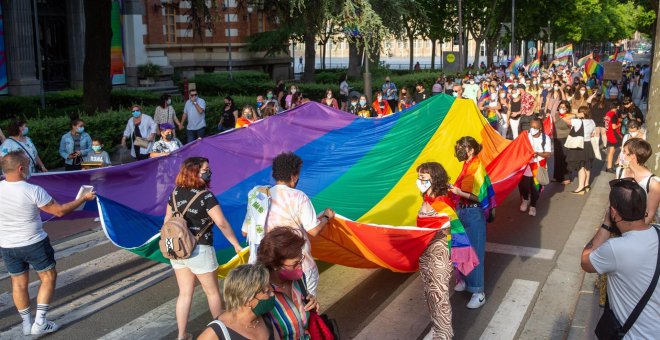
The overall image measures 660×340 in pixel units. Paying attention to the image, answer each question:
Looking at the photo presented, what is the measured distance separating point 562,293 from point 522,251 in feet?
5.32

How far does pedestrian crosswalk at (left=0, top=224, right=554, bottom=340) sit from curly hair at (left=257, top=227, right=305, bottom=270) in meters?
2.76

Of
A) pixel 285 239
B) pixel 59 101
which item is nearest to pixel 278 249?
pixel 285 239

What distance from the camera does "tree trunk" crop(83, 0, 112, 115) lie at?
55.1ft

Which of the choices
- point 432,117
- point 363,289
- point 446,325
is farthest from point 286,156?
point 432,117

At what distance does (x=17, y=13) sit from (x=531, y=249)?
21.9 m

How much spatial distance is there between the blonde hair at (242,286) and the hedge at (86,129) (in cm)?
1146

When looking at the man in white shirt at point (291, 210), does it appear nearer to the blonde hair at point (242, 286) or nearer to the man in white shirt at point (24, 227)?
the blonde hair at point (242, 286)

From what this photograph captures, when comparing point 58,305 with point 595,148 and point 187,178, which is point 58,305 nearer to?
point 187,178

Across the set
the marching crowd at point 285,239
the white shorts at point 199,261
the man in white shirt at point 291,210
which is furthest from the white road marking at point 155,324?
the man in white shirt at point 291,210

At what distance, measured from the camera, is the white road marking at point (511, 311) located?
21.9 feet

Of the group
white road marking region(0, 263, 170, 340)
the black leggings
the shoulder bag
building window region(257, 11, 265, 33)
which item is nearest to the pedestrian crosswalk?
white road marking region(0, 263, 170, 340)

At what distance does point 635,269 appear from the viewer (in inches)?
155

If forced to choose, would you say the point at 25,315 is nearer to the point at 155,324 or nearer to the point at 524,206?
the point at 155,324

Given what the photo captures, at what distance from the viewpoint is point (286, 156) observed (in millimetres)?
5492
